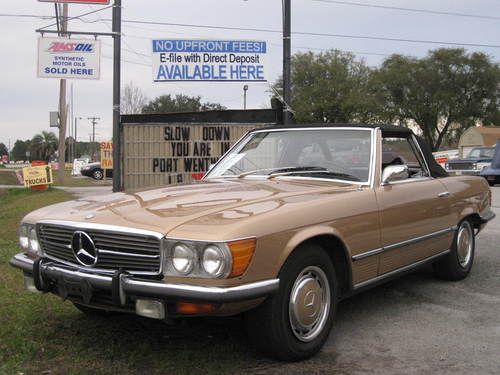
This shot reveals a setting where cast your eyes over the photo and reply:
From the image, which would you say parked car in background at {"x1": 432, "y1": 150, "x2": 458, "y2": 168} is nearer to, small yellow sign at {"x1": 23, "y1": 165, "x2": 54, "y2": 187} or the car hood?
small yellow sign at {"x1": 23, "y1": 165, "x2": 54, "y2": 187}

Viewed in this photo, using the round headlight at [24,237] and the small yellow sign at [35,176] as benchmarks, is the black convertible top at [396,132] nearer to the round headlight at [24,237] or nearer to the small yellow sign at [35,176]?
the round headlight at [24,237]

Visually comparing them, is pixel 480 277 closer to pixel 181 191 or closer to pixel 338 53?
pixel 181 191

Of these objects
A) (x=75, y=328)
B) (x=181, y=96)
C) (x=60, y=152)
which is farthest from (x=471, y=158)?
(x=181, y=96)

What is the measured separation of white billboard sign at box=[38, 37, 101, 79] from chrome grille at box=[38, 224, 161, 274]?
7.49m

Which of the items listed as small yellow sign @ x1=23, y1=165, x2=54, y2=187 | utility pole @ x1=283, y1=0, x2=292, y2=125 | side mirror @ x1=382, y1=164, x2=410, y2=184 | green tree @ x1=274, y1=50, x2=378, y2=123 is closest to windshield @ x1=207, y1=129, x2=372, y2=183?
side mirror @ x1=382, y1=164, x2=410, y2=184

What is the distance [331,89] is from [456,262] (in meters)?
52.1

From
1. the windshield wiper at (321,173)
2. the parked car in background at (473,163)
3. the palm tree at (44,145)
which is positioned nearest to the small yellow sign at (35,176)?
the parked car in background at (473,163)

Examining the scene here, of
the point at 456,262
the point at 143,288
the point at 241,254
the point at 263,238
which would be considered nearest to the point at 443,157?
the point at 456,262

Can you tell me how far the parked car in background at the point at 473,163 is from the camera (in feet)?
77.6

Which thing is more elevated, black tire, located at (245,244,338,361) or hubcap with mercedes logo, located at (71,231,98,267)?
hubcap with mercedes logo, located at (71,231,98,267)

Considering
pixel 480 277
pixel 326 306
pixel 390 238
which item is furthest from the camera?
pixel 480 277

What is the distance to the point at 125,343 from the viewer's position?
408 centimetres

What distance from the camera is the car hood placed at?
3520 mm

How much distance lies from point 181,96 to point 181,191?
187 ft
